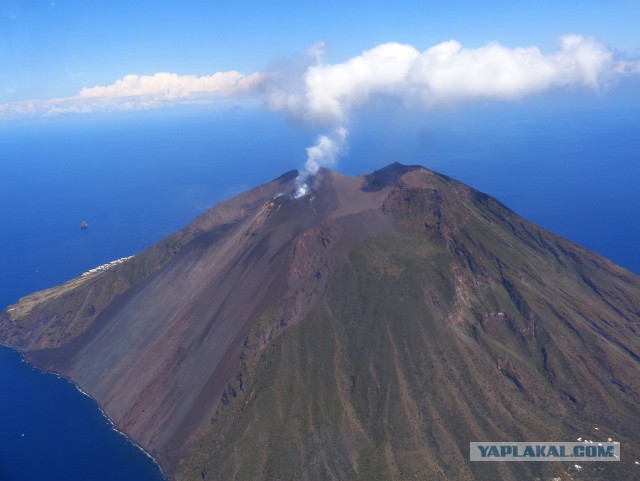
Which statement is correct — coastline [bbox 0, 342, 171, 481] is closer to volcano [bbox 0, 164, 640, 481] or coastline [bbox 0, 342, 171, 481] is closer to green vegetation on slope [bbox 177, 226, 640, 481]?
volcano [bbox 0, 164, 640, 481]

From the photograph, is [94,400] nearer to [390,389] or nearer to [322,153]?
[390,389]

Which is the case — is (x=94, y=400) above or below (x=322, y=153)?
below

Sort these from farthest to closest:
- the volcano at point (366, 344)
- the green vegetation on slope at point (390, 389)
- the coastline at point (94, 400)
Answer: the coastline at point (94, 400) < the volcano at point (366, 344) < the green vegetation on slope at point (390, 389)

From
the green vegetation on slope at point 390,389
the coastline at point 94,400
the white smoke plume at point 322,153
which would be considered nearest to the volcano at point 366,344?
the green vegetation on slope at point 390,389

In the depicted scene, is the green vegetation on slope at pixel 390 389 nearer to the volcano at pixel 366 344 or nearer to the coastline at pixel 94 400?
the volcano at pixel 366 344

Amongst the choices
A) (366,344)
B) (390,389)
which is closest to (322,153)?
(366,344)

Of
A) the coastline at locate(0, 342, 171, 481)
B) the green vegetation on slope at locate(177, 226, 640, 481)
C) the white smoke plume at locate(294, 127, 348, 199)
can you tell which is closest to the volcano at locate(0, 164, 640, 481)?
the green vegetation on slope at locate(177, 226, 640, 481)

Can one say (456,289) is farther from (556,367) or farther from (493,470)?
(493,470)

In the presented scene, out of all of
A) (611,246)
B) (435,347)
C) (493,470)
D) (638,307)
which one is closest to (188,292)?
(435,347)
